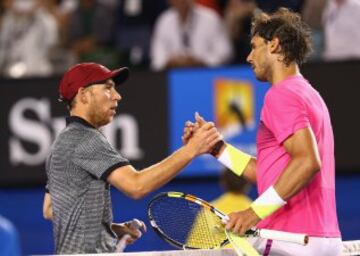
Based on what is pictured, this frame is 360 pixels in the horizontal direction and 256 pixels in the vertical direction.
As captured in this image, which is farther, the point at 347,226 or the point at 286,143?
the point at 347,226

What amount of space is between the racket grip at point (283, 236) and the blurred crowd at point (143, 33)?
5.90m

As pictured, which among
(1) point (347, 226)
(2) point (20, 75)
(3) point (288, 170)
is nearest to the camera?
(3) point (288, 170)

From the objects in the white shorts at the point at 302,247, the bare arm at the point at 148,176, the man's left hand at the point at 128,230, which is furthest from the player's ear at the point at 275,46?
the man's left hand at the point at 128,230

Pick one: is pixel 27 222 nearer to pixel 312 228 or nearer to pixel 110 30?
pixel 110 30

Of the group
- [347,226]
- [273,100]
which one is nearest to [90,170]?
[273,100]

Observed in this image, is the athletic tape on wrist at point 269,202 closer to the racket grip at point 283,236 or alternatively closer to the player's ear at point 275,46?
the racket grip at point 283,236

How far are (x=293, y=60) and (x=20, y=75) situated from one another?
6.85 metres

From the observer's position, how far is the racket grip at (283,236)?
4805 millimetres

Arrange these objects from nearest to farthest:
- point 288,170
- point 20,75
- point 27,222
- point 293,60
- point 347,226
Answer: point 288,170
point 293,60
point 347,226
point 27,222
point 20,75

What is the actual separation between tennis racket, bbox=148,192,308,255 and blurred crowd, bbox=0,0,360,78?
552 centimetres

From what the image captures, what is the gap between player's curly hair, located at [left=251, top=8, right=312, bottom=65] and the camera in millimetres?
5066

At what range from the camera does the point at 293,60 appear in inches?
201

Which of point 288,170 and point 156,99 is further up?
point 288,170

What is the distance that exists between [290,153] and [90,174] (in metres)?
1.06
